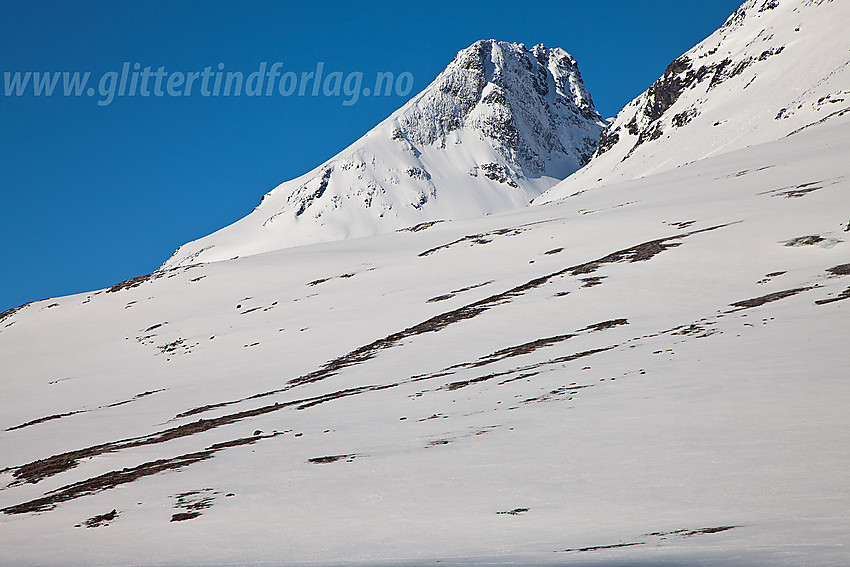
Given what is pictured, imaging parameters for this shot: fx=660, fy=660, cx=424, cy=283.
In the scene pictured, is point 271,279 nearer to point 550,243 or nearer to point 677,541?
point 550,243

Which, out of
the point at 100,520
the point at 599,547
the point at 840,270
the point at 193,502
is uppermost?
the point at 840,270

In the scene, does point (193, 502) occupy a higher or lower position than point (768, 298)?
lower

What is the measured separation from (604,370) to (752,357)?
14.2ft

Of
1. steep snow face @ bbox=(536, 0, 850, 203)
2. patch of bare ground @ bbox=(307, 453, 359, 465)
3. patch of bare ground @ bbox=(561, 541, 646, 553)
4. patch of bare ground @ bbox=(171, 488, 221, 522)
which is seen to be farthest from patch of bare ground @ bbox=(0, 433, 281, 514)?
steep snow face @ bbox=(536, 0, 850, 203)

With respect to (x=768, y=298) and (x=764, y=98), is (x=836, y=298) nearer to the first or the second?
(x=768, y=298)

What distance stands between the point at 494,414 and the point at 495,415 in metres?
0.14

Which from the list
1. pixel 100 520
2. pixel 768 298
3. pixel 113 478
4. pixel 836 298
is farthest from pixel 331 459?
pixel 768 298

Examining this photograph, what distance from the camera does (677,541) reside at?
8.31 meters

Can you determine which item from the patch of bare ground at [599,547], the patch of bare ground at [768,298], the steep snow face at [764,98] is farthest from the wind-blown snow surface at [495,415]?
the steep snow face at [764,98]

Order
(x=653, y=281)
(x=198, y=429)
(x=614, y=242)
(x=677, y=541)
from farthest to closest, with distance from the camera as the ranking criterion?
1. (x=614, y=242)
2. (x=653, y=281)
3. (x=198, y=429)
4. (x=677, y=541)

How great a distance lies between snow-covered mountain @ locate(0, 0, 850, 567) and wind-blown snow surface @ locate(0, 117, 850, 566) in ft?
0.31

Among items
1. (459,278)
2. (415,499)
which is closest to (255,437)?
(415,499)

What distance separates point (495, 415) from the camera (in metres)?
18.0

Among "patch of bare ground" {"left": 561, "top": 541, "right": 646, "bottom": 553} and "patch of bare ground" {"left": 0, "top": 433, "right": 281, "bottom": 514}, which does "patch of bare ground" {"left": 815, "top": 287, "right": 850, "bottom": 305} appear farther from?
"patch of bare ground" {"left": 0, "top": 433, "right": 281, "bottom": 514}
